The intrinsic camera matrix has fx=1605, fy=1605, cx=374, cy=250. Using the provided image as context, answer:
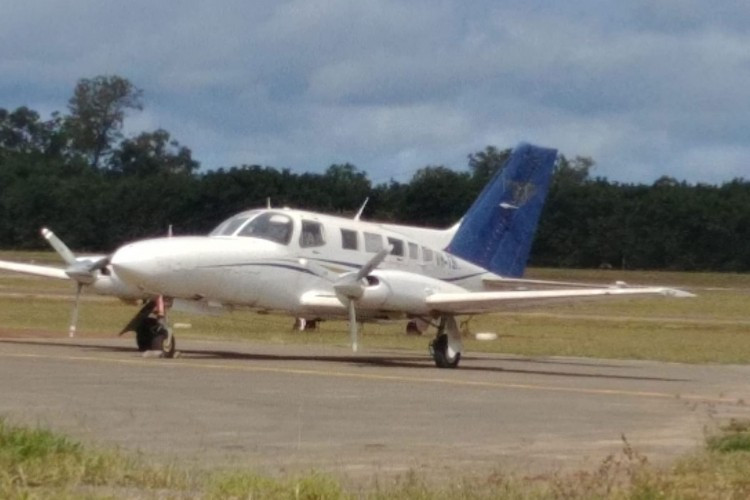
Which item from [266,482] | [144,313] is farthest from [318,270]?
[266,482]

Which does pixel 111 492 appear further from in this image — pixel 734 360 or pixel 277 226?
pixel 734 360

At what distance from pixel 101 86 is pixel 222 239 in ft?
389

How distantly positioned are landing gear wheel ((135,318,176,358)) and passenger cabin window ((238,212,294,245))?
210cm

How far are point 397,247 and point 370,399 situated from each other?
31.6 ft

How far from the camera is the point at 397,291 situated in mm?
25922

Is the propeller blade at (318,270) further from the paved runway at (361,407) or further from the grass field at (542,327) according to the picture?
the grass field at (542,327)

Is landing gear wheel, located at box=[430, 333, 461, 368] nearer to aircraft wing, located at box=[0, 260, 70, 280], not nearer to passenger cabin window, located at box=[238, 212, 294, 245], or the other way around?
passenger cabin window, located at box=[238, 212, 294, 245]

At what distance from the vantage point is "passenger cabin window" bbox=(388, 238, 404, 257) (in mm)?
28531

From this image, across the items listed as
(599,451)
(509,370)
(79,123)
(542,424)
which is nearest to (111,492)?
(599,451)

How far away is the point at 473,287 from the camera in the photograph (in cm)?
3073

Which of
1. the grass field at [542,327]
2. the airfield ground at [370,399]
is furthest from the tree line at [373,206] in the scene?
the airfield ground at [370,399]

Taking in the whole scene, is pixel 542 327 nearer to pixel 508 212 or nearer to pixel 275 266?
pixel 508 212

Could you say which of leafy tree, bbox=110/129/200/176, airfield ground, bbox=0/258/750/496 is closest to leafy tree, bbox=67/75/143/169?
leafy tree, bbox=110/129/200/176

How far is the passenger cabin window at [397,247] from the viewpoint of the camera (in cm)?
2853
